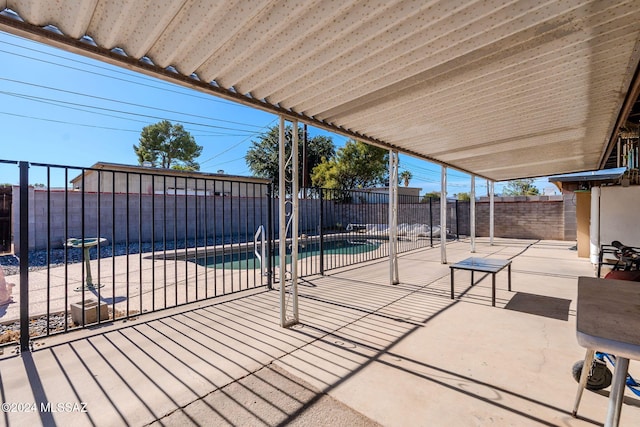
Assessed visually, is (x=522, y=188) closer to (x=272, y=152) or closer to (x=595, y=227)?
(x=272, y=152)

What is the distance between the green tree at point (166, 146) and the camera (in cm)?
2614

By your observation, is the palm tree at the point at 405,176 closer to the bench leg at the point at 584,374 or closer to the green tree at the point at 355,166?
the green tree at the point at 355,166

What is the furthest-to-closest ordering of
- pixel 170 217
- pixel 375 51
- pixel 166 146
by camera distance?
1. pixel 166 146
2. pixel 170 217
3. pixel 375 51

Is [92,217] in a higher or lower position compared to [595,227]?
higher

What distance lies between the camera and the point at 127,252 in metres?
2.79

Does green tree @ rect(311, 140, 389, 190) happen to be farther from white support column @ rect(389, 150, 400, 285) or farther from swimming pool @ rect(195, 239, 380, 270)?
white support column @ rect(389, 150, 400, 285)

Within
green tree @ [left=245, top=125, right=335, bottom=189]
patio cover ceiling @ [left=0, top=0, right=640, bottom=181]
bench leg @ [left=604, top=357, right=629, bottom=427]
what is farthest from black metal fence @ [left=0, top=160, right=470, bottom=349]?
green tree @ [left=245, top=125, right=335, bottom=189]

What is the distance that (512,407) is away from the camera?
171 cm

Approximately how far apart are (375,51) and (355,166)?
718 inches

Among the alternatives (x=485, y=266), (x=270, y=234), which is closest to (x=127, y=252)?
(x=270, y=234)

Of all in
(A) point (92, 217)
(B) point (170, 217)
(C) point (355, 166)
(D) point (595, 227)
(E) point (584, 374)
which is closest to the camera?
(E) point (584, 374)

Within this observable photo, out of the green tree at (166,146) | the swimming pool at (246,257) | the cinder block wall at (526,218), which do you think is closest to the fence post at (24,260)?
the swimming pool at (246,257)

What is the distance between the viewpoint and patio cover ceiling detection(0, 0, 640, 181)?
5.04 feet

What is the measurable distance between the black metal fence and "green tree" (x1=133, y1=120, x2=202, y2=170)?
12.2 m
